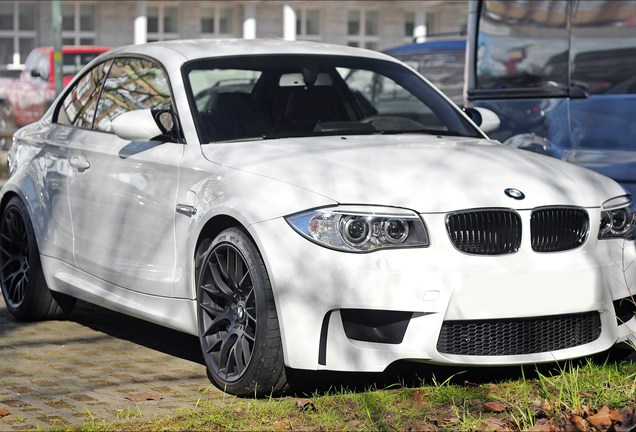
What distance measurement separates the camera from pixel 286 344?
410 centimetres

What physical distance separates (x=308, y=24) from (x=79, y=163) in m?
→ 32.3

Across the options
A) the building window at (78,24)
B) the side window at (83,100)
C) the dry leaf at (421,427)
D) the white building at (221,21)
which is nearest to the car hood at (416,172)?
the dry leaf at (421,427)

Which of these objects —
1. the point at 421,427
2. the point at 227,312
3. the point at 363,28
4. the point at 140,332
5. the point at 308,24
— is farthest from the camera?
the point at 308,24

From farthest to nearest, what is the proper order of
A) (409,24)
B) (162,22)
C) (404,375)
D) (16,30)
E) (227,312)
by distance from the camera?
(409,24) < (162,22) < (16,30) < (404,375) < (227,312)

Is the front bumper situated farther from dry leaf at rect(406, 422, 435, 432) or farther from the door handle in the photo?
the door handle

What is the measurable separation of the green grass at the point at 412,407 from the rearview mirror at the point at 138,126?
4.73 ft

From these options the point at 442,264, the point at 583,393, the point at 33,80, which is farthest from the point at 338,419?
the point at 33,80

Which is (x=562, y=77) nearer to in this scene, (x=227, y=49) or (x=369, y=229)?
(x=227, y=49)

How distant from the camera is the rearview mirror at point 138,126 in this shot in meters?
4.93

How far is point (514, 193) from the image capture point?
13.7ft

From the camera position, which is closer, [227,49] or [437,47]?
[227,49]

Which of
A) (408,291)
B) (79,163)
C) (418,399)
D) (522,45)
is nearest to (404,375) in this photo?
(418,399)

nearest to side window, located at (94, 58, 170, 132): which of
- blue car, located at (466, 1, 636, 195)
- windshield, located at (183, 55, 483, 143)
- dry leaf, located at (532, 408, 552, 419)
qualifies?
windshield, located at (183, 55, 483, 143)

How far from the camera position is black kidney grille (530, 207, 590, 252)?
4.18 meters
